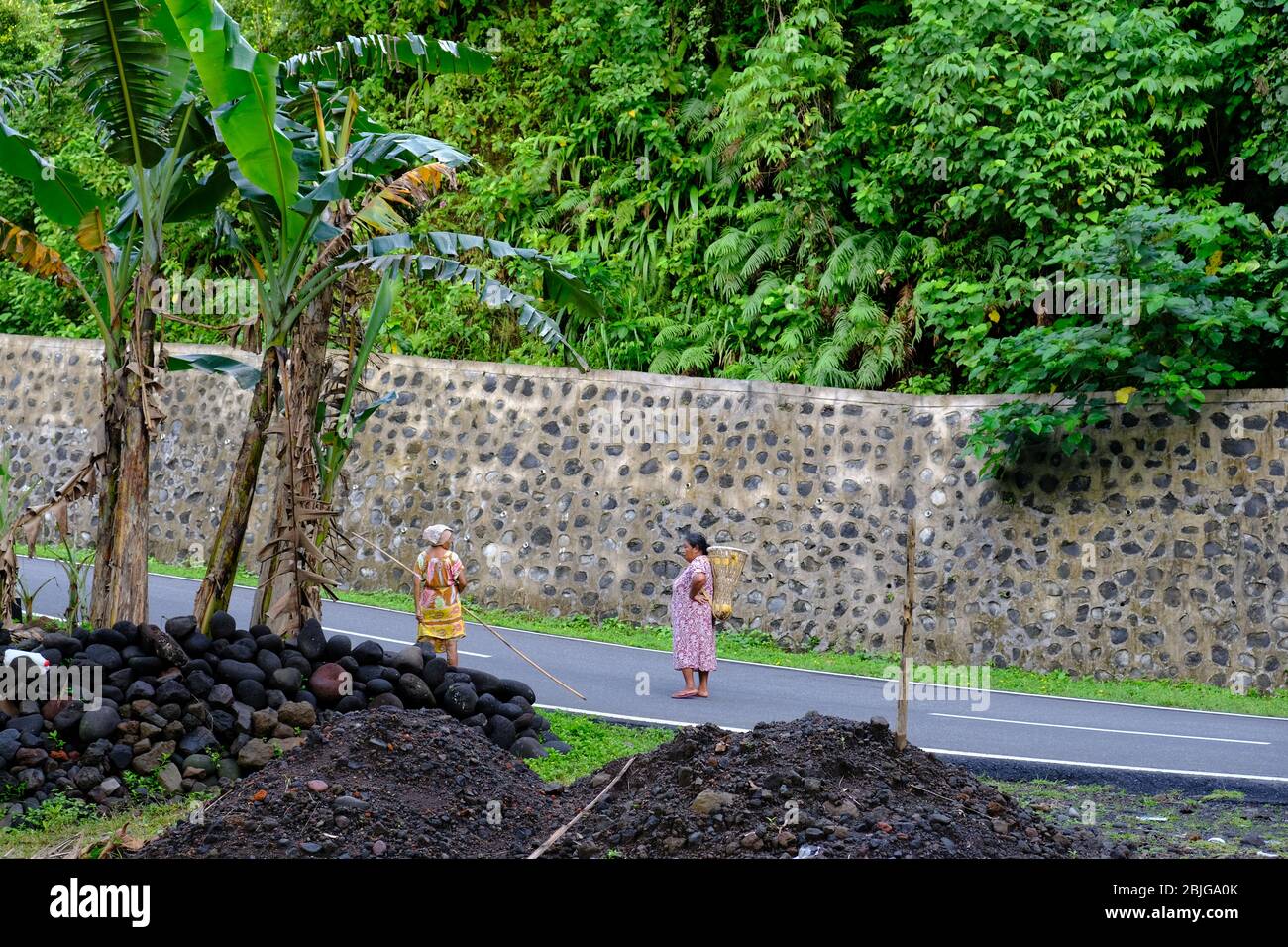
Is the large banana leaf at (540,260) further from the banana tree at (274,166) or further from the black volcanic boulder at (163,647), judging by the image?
the black volcanic boulder at (163,647)

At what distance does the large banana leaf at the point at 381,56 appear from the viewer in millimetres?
12445

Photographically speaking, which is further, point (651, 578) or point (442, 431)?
point (442, 431)

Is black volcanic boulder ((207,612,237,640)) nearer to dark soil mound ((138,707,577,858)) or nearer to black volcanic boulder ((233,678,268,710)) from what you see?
black volcanic boulder ((233,678,268,710))

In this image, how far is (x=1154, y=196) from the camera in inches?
709

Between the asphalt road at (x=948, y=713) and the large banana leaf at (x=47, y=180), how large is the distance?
5.87m

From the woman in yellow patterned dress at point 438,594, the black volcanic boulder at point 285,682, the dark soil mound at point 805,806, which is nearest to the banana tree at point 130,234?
the black volcanic boulder at point 285,682

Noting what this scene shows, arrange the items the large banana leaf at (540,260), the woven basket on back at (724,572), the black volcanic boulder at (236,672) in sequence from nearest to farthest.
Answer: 1. the black volcanic boulder at (236,672)
2. the large banana leaf at (540,260)
3. the woven basket on back at (724,572)

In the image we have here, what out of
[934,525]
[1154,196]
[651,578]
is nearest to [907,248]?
[1154,196]

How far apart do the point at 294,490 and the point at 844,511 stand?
8.73 meters

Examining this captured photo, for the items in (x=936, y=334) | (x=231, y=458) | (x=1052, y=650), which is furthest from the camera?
(x=231, y=458)

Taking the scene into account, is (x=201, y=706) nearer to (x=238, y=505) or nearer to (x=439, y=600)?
(x=238, y=505)

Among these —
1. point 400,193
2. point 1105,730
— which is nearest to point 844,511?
point 1105,730
